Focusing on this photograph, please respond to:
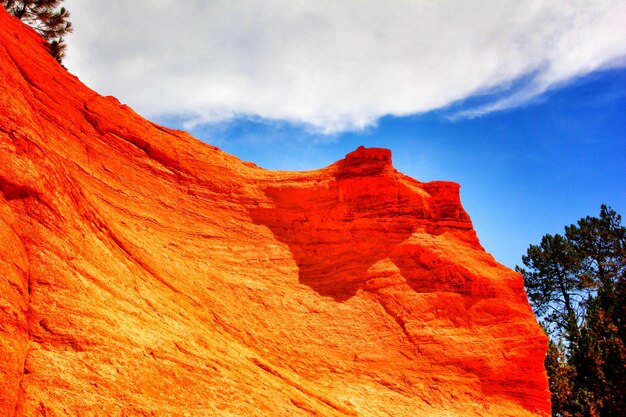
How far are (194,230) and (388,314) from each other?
6138 millimetres

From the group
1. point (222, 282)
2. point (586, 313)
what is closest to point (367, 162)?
point (222, 282)

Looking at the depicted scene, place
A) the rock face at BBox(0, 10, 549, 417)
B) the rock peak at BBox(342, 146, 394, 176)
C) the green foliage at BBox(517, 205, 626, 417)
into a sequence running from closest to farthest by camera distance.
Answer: the rock face at BBox(0, 10, 549, 417) < the rock peak at BBox(342, 146, 394, 176) < the green foliage at BBox(517, 205, 626, 417)

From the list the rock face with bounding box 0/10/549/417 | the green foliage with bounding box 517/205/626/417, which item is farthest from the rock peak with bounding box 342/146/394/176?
the green foliage with bounding box 517/205/626/417

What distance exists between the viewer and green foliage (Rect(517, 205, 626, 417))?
28002 millimetres

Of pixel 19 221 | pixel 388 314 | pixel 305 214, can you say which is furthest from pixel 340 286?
pixel 19 221

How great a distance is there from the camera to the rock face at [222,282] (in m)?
7.37

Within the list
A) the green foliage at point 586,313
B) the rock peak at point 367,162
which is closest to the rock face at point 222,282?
the rock peak at point 367,162

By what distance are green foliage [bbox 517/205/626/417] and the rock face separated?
15371 mm

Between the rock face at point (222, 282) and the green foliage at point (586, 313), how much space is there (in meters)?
15.4

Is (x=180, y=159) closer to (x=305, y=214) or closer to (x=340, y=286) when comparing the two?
(x=305, y=214)

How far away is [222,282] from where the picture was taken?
13.4 m

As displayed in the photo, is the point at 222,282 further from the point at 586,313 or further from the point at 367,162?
the point at 586,313

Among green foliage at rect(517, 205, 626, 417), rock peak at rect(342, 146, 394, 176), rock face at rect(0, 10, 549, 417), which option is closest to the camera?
rock face at rect(0, 10, 549, 417)

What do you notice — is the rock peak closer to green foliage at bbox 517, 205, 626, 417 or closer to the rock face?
the rock face
